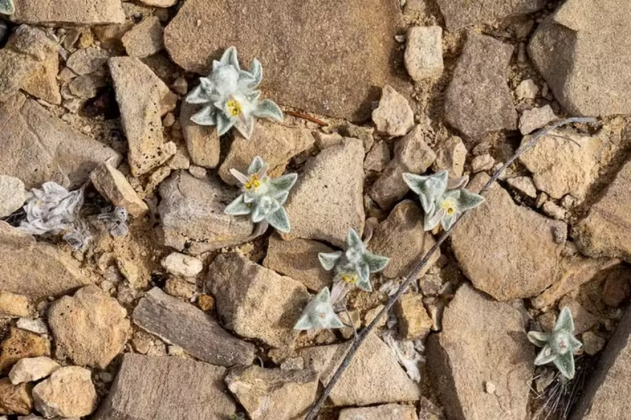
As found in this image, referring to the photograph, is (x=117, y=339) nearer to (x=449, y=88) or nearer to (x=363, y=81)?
(x=363, y=81)

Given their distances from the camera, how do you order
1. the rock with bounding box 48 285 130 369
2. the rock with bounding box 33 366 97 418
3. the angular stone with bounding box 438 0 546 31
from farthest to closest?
1. the angular stone with bounding box 438 0 546 31
2. the rock with bounding box 48 285 130 369
3. the rock with bounding box 33 366 97 418

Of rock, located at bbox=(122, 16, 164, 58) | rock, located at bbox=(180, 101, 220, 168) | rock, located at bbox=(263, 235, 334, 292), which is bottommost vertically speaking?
rock, located at bbox=(263, 235, 334, 292)

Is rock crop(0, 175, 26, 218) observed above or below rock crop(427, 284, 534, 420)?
above

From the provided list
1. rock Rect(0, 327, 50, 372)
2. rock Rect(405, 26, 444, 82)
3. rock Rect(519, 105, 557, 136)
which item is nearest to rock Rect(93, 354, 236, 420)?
rock Rect(0, 327, 50, 372)

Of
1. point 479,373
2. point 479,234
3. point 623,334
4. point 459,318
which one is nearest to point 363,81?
point 479,234

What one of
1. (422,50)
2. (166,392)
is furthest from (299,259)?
(422,50)

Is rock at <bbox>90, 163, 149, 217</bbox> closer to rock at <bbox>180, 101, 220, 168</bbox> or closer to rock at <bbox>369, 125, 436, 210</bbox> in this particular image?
rock at <bbox>180, 101, 220, 168</bbox>

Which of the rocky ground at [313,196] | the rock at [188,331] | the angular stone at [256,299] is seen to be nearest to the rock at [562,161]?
the rocky ground at [313,196]

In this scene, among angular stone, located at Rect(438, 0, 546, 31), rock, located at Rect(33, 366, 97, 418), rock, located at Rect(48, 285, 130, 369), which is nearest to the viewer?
rock, located at Rect(33, 366, 97, 418)

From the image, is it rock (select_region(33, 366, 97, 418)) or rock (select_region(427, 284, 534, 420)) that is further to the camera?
rock (select_region(427, 284, 534, 420))

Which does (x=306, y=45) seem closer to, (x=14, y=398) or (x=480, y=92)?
(x=480, y=92)
